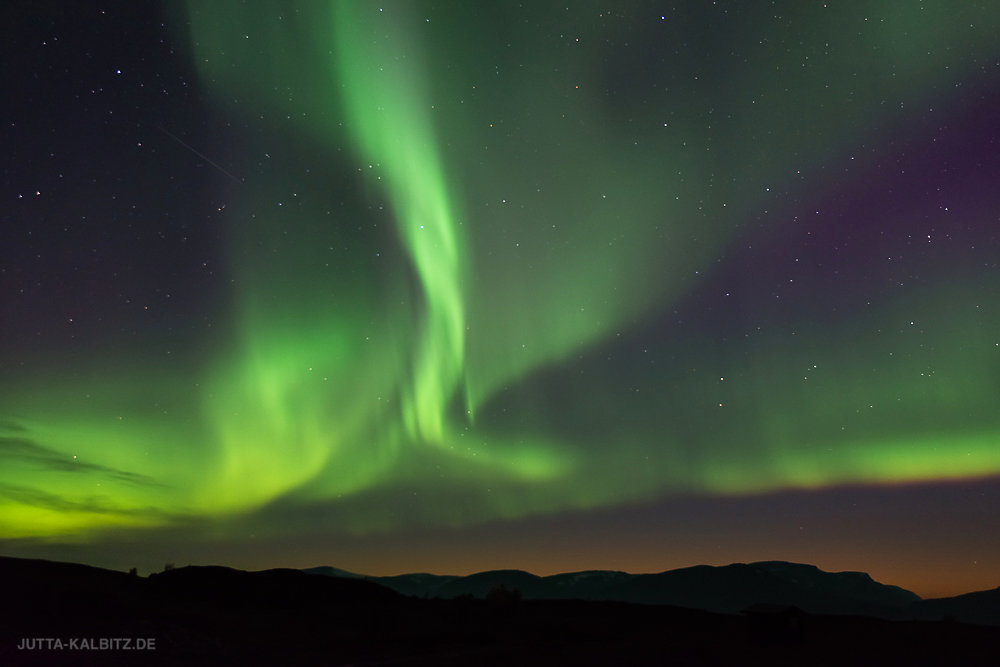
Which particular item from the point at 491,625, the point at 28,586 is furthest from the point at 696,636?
the point at 28,586

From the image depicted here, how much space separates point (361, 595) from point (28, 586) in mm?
22141

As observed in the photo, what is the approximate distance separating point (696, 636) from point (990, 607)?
575 feet

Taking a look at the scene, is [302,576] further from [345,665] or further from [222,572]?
[345,665]

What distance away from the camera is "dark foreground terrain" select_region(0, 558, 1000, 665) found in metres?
24.5

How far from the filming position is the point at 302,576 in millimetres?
49438

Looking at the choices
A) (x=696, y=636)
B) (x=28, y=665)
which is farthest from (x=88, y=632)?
(x=696, y=636)

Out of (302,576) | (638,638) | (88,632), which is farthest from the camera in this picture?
(302,576)

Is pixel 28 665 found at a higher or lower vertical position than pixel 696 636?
higher

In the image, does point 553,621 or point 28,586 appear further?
point 553,621

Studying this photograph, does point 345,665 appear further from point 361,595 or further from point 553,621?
point 361,595

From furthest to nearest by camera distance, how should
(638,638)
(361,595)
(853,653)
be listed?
(361,595) → (638,638) → (853,653)

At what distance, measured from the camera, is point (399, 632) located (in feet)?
109

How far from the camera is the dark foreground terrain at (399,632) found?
2452cm

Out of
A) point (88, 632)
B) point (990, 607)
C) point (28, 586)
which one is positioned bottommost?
point (990, 607)
